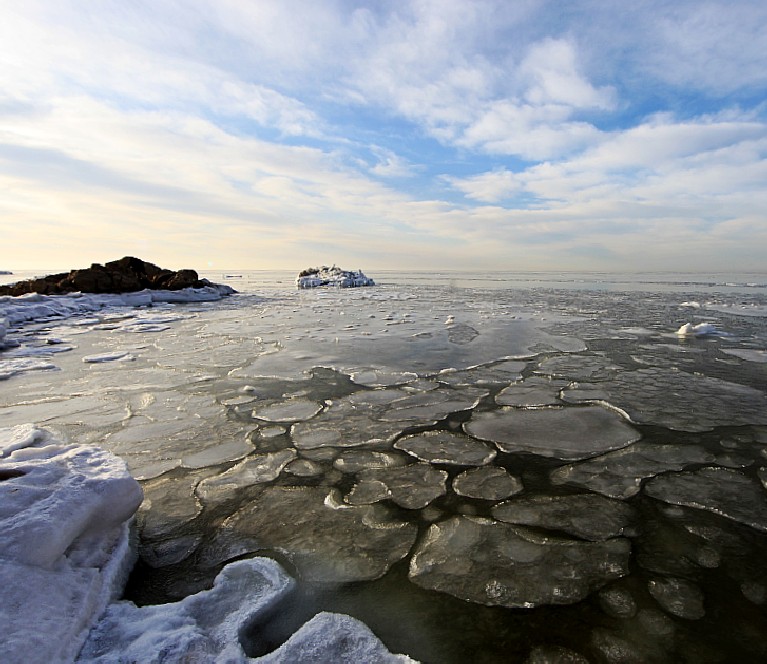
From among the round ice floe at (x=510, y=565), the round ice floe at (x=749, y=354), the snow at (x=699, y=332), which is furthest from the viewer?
the snow at (x=699, y=332)

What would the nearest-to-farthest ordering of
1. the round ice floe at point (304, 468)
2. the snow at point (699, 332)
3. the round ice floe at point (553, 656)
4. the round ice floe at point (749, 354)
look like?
the round ice floe at point (553, 656) < the round ice floe at point (304, 468) < the round ice floe at point (749, 354) < the snow at point (699, 332)

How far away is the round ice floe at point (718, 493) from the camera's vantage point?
198cm

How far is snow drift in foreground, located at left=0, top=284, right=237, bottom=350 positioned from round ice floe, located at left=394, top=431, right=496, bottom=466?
8304 millimetres

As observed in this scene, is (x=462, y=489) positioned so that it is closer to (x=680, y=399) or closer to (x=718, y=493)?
(x=718, y=493)

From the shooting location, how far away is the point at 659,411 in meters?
3.47

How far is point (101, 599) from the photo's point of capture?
4.55ft

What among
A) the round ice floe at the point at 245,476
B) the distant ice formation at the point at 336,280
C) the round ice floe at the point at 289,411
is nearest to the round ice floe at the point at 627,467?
the round ice floe at the point at 245,476

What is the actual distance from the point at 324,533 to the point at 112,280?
20037 millimetres

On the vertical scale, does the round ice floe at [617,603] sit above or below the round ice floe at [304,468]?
below

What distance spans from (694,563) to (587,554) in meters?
0.44

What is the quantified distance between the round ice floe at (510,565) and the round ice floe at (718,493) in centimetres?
65

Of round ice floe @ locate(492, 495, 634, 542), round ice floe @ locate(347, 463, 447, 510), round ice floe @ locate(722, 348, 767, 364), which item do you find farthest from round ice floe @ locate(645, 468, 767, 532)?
round ice floe @ locate(722, 348, 767, 364)

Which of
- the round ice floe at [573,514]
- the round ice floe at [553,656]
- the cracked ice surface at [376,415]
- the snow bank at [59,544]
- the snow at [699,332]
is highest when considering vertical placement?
the snow bank at [59,544]

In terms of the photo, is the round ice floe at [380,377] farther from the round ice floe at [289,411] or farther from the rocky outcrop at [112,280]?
the rocky outcrop at [112,280]
